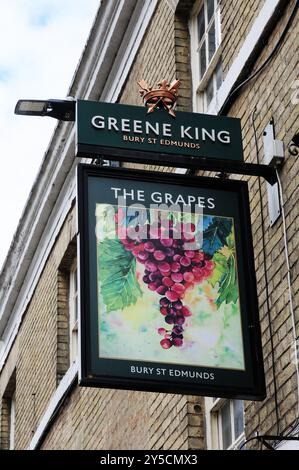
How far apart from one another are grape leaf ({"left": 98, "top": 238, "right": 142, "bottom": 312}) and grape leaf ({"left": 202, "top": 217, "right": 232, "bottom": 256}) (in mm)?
530

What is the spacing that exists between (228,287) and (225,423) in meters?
2.13

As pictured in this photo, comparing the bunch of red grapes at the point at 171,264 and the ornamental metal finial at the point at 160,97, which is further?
the ornamental metal finial at the point at 160,97

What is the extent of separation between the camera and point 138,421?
1339 cm

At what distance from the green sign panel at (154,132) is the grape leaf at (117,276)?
75cm

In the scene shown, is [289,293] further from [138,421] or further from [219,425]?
[138,421]

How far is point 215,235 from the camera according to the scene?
9758mm

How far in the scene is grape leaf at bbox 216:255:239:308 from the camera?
962cm

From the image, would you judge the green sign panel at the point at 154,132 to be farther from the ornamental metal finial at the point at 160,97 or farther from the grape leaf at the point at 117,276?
the grape leaf at the point at 117,276

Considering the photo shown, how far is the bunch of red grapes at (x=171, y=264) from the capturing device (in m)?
9.53

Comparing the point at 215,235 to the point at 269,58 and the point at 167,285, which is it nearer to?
the point at 167,285

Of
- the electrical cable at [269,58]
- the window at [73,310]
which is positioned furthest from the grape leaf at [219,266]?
the window at [73,310]

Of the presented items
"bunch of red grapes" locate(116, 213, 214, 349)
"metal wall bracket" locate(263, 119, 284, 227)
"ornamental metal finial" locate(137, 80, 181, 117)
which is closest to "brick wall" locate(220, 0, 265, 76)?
"ornamental metal finial" locate(137, 80, 181, 117)

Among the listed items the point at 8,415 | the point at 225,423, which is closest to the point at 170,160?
the point at 225,423

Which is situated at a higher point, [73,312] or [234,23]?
[73,312]
